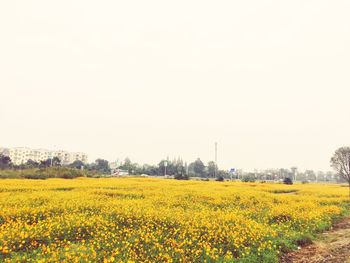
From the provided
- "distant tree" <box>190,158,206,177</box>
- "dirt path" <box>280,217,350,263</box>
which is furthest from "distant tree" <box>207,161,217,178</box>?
"dirt path" <box>280,217,350,263</box>

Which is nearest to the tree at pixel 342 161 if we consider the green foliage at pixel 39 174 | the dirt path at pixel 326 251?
the green foliage at pixel 39 174

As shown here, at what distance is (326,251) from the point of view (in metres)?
11.1

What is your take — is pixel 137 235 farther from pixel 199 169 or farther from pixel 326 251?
pixel 199 169

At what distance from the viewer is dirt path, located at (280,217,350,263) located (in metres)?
10.1

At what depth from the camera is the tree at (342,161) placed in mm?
76750

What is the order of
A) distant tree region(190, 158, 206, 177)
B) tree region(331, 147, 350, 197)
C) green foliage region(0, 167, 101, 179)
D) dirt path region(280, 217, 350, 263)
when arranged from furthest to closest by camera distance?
distant tree region(190, 158, 206, 177)
tree region(331, 147, 350, 197)
green foliage region(0, 167, 101, 179)
dirt path region(280, 217, 350, 263)

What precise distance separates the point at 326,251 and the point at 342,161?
75.3 metres

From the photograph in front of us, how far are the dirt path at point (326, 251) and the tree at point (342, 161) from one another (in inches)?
2800

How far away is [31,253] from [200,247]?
4778 mm

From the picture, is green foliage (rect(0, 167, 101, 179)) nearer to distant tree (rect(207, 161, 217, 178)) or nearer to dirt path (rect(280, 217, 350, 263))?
dirt path (rect(280, 217, 350, 263))

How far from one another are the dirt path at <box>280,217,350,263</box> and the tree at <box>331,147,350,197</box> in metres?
71.1

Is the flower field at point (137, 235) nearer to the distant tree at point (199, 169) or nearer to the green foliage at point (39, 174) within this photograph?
the green foliage at point (39, 174)

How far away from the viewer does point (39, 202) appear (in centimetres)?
1612

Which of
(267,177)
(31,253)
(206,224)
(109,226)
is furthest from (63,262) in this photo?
(267,177)
